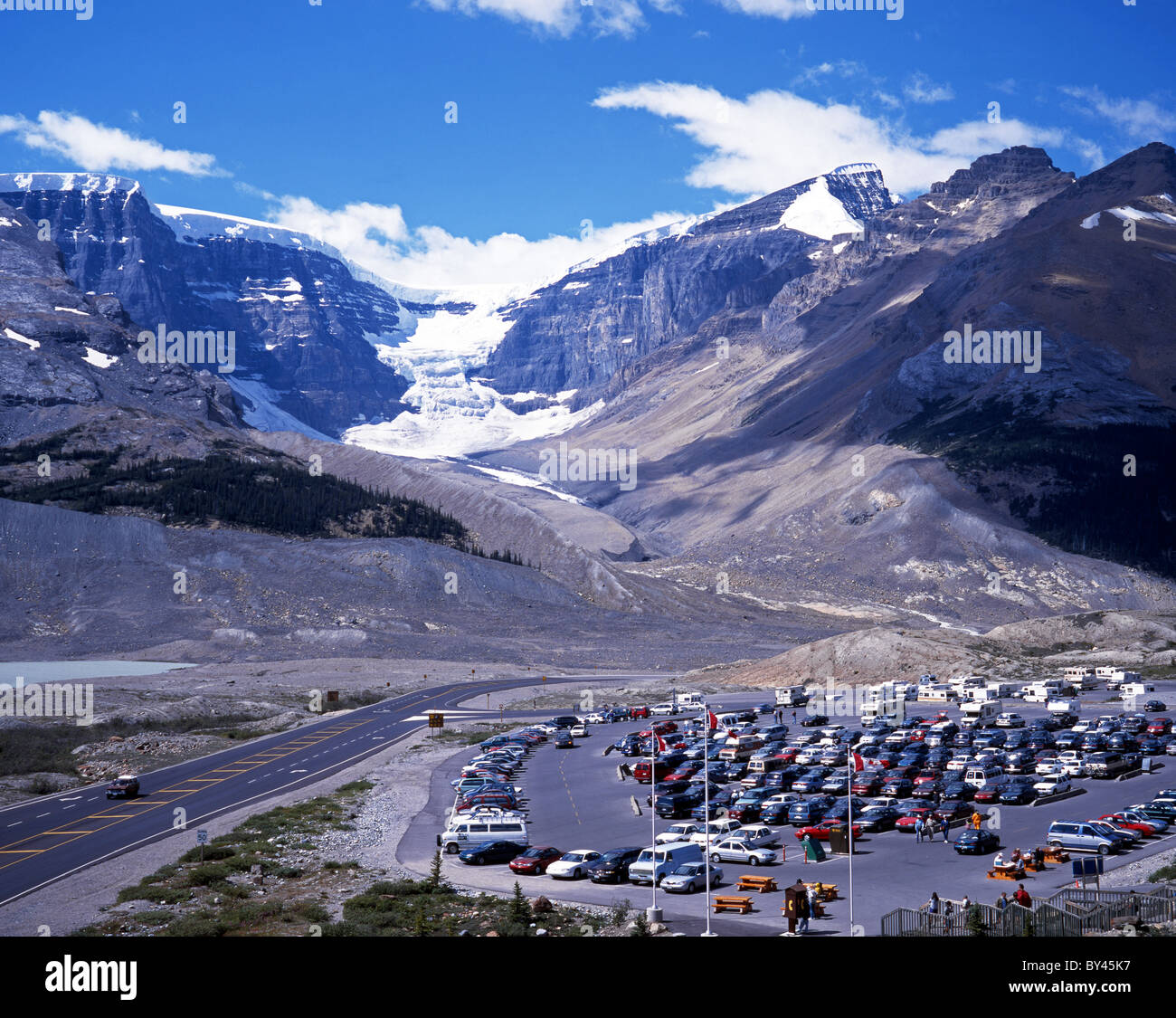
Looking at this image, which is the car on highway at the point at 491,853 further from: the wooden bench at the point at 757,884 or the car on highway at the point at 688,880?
the wooden bench at the point at 757,884

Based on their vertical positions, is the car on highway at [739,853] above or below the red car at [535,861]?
above

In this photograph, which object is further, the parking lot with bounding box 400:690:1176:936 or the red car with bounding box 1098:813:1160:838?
the red car with bounding box 1098:813:1160:838

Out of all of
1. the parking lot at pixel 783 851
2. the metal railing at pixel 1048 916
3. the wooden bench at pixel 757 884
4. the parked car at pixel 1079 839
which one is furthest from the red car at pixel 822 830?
the metal railing at pixel 1048 916

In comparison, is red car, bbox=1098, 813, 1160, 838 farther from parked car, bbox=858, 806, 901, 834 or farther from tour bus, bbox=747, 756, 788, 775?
tour bus, bbox=747, 756, 788, 775

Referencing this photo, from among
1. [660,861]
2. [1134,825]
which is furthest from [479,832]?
[1134,825]

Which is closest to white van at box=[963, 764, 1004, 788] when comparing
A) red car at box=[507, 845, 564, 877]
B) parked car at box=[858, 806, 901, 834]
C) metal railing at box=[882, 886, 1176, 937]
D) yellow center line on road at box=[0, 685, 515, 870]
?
parked car at box=[858, 806, 901, 834]
